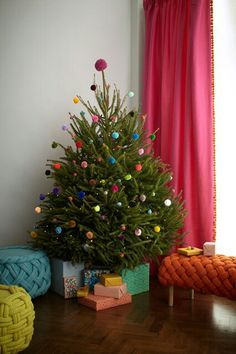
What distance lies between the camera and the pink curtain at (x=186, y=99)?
10.2ft

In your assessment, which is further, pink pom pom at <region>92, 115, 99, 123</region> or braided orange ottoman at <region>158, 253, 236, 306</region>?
pink pom pom at <region>92, 115, 99, 123</region>

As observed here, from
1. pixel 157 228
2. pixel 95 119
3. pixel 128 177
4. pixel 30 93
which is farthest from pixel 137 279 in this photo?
pixel 30 93

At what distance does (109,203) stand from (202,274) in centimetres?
73

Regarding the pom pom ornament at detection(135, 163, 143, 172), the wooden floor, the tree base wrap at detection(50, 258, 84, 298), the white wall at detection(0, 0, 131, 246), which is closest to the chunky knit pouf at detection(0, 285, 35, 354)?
the wooden floor

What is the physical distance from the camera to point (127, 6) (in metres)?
3.55

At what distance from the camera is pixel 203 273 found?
2.28 m

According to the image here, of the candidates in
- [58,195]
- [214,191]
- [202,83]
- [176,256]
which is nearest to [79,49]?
[202,83]

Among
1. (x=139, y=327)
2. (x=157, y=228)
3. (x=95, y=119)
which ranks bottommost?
(x=139, y=327)

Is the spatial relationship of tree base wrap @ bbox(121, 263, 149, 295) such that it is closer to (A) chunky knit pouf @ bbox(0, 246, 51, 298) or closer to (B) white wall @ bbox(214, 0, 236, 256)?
(A) chunky knit pouf @ bbox(0, 246, 51, 298)

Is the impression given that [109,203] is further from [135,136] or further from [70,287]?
[70,287]

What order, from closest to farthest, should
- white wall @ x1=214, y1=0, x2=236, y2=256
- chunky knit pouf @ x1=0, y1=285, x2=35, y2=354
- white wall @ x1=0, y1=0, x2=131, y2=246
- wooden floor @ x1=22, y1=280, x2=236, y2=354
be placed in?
chunky knit pouf @ x1=0, y1=285, x2=35, y2=354
wooden floor @ x1=22, y1=280, x2=236, y2=354
white wall @ x1=214, y1=0, x2=236, y2=256
white wall @ x1=0, y1=0, x2=131, y2=246

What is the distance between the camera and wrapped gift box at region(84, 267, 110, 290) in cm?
268

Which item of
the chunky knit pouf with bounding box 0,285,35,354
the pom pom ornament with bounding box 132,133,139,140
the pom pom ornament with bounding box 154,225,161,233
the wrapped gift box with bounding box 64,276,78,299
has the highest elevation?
the pom pom ornament with bounding box 132,133,139,140

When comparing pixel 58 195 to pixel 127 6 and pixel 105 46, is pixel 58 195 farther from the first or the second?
pixel 127 6
